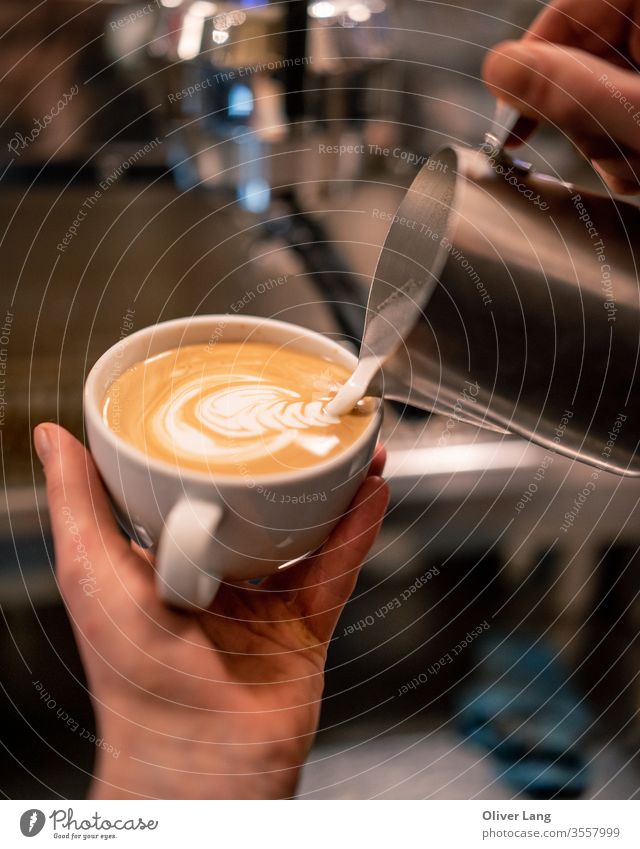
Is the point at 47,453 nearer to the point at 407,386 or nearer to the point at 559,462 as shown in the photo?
the point at 407,386

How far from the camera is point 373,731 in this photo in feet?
1.29

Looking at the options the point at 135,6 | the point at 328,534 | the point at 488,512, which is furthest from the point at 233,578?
the point at 135,6

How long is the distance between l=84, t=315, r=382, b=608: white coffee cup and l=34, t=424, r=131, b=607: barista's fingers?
0.01 meters

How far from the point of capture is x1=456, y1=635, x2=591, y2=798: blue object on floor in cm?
38

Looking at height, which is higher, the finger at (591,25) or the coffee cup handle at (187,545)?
the finger at (591,25)

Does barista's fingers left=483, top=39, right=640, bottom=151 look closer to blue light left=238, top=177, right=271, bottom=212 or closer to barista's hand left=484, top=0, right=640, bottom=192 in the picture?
barista's hand left=484, top=0, right=640, bottom=192

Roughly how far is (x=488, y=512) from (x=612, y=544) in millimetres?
74

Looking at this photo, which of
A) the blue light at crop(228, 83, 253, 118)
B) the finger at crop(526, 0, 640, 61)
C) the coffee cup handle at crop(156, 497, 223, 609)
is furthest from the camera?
the blue light at crop(228, 83, 253, 118)

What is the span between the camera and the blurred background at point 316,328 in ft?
1.24
